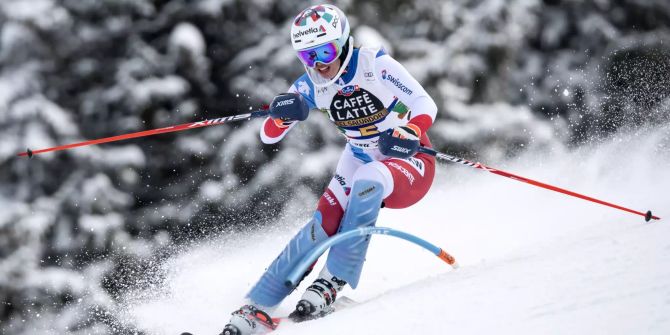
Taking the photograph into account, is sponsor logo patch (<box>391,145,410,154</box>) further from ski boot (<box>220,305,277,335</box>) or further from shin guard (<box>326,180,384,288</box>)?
ski boot (<box>220,305,277,335</box>)

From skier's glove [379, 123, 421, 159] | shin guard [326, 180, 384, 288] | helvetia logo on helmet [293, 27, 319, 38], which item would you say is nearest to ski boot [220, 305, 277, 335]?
shin guard [326, 180, 384, 288]

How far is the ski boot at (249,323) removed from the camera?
156 inches

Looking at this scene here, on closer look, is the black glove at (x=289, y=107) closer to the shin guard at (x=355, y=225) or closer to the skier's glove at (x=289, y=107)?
the skier's glove at (x=289, y=107)

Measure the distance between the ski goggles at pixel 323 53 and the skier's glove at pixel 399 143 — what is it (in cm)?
52

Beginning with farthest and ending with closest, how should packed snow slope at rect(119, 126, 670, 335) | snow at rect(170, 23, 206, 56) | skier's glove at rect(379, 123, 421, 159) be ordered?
snow at rect(170, 23, 206, 56) → skier's glove at rect(379, 123, 421, 159) → packed snow slope at rect(119, 126, 670, 335)

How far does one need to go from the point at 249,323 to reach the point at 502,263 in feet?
4.68

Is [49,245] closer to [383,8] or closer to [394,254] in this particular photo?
[394,254]

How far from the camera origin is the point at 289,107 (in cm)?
444

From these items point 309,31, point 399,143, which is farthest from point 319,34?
point 399,143

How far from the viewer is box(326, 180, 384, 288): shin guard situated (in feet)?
13.6

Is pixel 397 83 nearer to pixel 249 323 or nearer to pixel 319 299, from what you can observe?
pixel 319 299

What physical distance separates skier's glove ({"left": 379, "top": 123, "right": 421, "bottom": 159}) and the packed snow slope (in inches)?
28.4

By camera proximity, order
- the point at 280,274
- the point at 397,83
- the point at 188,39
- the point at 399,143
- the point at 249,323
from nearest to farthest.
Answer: the point at 249,323 < the point at 399,143 < the point at 280,274 < the point at 397,83 < the point at 188,39

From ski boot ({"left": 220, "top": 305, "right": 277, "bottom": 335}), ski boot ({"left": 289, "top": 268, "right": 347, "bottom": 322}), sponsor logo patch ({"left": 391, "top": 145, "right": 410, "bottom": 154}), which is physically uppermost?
sponsor logo patch ({"left": 391, "top": 145, "right": 410, "bottom": 154})
